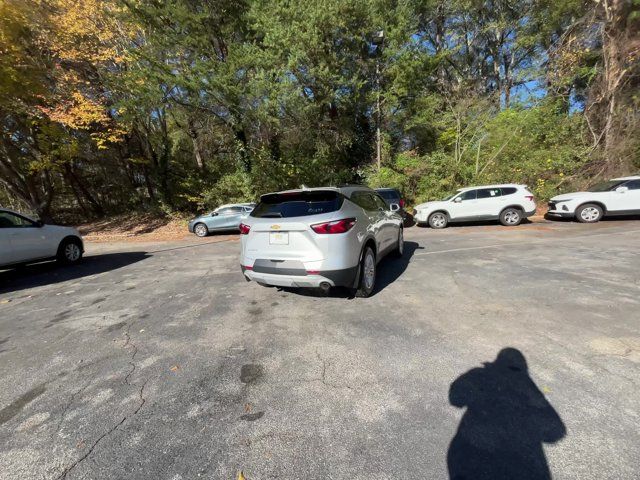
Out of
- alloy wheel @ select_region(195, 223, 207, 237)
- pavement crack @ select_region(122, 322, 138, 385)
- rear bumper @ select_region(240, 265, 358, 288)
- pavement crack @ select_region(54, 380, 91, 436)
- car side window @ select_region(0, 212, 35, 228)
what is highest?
car side window @ select_region(0, 212, 35, 228)

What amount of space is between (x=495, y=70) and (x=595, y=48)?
10.4m

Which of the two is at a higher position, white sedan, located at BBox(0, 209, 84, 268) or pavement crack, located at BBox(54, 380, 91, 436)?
white sedan, located at BBox(0, 209, 84, 268)

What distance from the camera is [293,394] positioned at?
247cm

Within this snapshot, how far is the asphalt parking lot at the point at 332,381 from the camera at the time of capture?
6.15 ft

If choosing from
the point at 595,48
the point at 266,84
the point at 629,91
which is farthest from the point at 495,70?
the point at 266,84

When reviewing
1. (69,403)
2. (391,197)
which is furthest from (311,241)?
(391,197)

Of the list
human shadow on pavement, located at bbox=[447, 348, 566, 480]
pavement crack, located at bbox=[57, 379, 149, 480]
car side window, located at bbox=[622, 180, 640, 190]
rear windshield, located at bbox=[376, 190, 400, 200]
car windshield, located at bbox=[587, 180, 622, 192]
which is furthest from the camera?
rear windshield, located at bbox=[376, 190, 400, 200]

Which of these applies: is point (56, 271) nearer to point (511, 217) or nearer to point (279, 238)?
point (279, 238)

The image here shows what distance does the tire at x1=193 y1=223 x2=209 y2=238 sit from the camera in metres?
13.0

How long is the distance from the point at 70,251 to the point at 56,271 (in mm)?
830

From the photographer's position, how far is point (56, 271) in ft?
24.1

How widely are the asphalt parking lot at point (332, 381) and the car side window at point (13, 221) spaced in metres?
2.40

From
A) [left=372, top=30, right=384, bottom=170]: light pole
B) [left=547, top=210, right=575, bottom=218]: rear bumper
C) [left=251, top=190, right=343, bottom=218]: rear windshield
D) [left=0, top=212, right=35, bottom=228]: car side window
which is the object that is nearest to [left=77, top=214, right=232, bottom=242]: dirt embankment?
[left=0, top=212, right=35, bottom=228]: car side window

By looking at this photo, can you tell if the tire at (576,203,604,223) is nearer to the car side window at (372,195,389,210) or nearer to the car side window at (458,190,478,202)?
the car side window at (458,190,478,202)
